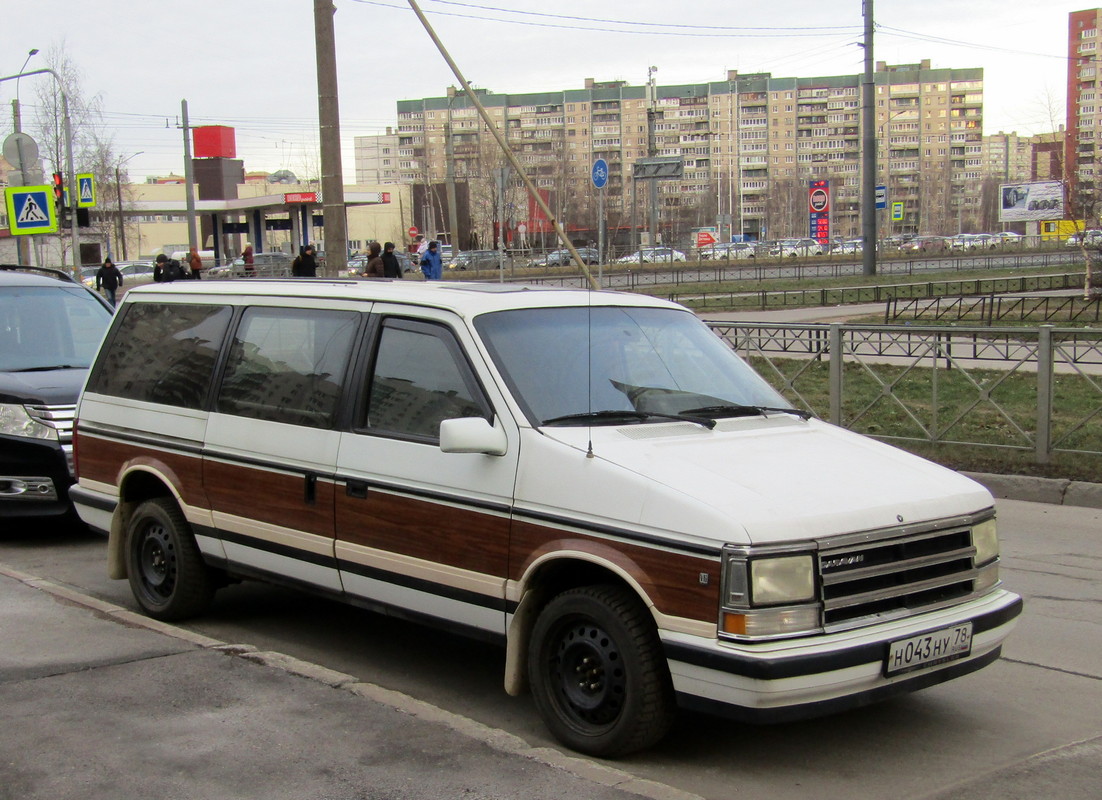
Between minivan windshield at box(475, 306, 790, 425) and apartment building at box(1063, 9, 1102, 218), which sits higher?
apartment building at box(1063, 9, 1102, 218)

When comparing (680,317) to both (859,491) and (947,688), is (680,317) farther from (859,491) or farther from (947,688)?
(947,688)

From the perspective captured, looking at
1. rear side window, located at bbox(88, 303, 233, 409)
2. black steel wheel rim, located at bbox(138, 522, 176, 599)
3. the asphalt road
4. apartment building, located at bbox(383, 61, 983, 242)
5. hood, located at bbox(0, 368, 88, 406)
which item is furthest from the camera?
apartment building, located at bbox(383, 61, 983, 242)

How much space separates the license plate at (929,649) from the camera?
4.25 meters

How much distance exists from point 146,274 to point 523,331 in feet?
180

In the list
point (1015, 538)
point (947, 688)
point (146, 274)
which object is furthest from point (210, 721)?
point (146, 274)

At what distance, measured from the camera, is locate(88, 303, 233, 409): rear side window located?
6332 mm

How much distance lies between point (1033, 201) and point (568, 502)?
67930mm

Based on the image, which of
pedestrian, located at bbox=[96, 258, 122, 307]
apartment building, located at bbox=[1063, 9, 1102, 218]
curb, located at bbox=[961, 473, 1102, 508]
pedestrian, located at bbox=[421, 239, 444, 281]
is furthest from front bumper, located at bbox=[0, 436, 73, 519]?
apartment building, located at bbox=[1063, 9, 1102, 218]

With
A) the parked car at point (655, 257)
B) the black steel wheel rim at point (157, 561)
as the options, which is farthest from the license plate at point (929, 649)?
the parked car at point (655, 257)

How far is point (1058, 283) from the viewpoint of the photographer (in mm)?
37281

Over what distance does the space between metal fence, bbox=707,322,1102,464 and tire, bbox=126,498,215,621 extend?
564 centimetres

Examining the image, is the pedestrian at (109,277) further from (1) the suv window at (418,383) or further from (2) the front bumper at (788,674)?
(2) the front bumper at (788,674)

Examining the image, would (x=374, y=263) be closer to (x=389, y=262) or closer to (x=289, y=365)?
(x=389, y=262)

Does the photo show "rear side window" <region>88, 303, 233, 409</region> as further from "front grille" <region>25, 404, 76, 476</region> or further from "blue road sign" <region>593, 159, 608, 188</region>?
"blue road sign" <region>593, 159, 608, 188</region>
